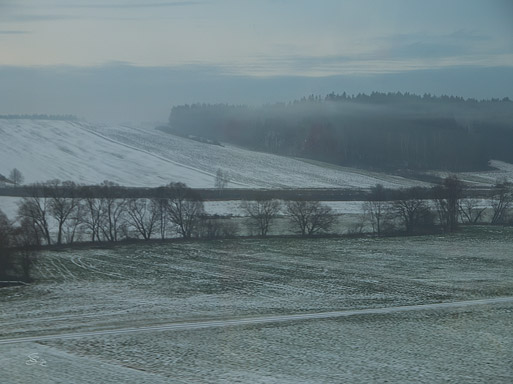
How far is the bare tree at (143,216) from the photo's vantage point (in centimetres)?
3562

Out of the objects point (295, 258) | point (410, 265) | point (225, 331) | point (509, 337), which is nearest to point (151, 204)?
point (295, 258)

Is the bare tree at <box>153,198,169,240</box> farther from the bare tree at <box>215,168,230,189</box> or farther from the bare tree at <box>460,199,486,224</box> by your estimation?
the bare tree at <box>215,168,230,189</box>

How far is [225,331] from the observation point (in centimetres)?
1580

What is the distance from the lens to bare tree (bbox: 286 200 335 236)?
123 ft

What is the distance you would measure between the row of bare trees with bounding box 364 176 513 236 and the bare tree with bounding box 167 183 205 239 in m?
10.5

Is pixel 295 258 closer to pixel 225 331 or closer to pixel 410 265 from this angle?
pixel 410 265

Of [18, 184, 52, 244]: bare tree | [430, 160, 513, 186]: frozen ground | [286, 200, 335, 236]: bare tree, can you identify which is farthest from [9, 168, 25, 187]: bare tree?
[430, 160, 513, 186]: frozen ground

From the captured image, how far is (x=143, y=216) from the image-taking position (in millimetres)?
36281

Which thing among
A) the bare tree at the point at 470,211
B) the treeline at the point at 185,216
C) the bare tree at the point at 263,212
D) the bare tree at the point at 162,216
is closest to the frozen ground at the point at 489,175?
the bare tree at the point at 470,211

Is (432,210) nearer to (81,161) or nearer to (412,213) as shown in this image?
(412,213)

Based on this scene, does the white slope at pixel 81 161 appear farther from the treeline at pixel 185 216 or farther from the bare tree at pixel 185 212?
the bare tree at pixel 185 212

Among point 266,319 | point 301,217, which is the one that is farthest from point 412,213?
point 266,319

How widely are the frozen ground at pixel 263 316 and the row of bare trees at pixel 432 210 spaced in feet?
23.6

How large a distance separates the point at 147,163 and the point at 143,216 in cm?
3602
